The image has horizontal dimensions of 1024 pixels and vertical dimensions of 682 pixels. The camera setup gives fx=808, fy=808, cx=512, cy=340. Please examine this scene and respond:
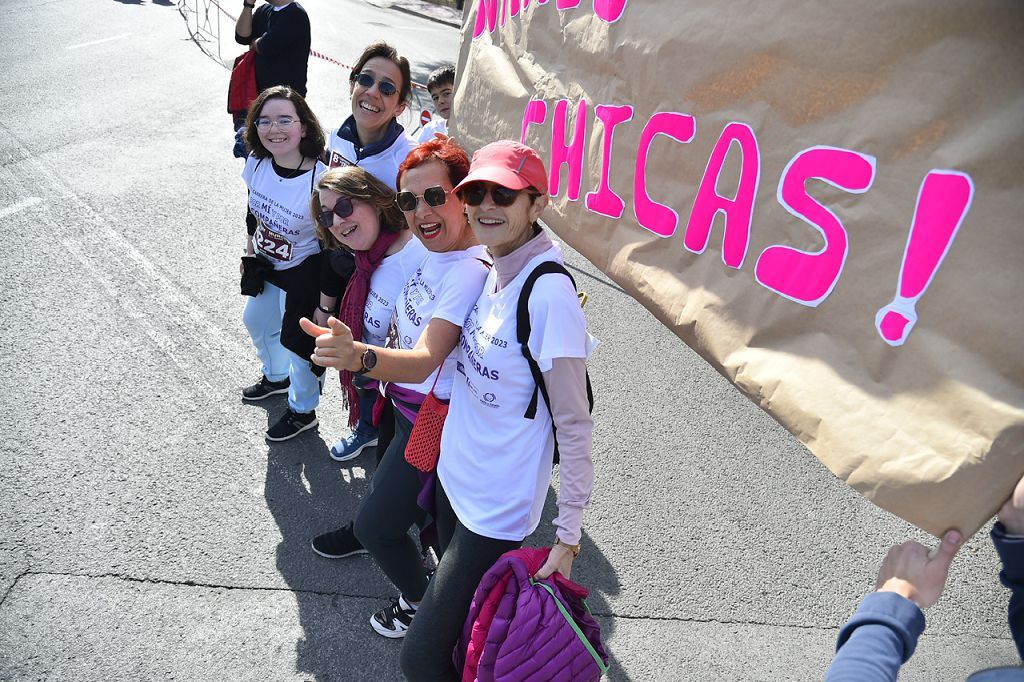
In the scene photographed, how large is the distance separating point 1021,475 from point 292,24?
547cm

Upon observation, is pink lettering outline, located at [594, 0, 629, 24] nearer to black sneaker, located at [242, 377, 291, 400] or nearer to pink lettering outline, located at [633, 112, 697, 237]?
pink lettering outline, located at [633, 112, 697, 237]

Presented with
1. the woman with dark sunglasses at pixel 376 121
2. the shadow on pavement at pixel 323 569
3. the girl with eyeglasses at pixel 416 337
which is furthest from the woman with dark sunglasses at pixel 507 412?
the woman with dark sunglasses at pixel 376 121

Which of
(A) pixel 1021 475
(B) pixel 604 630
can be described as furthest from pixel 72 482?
(A) pixel 1021 475

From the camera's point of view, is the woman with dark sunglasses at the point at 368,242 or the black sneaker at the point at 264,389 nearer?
the woman with dark sunglasses at the point at 368,242

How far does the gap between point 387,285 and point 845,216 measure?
1894 millimetres

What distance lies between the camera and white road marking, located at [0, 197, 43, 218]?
21.3 feet

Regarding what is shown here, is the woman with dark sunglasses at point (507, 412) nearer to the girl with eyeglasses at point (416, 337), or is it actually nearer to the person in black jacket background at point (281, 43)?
the girl with eyeglasses at point (416, 337)

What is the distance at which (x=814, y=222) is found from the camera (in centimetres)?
187

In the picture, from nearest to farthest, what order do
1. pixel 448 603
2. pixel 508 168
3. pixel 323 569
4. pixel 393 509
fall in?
1. pixel 508 168
2. pixel 448 603
3. pixel 393 509
4. pixel 323 569

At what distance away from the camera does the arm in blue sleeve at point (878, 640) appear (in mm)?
1557

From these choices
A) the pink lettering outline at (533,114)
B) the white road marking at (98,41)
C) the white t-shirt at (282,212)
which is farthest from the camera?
the white road marking at (98,41)

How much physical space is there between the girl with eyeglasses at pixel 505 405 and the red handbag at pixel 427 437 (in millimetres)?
150

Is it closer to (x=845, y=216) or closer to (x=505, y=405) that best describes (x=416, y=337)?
(x=505, y=405)

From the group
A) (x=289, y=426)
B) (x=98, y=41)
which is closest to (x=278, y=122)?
(x=289, y=426)
